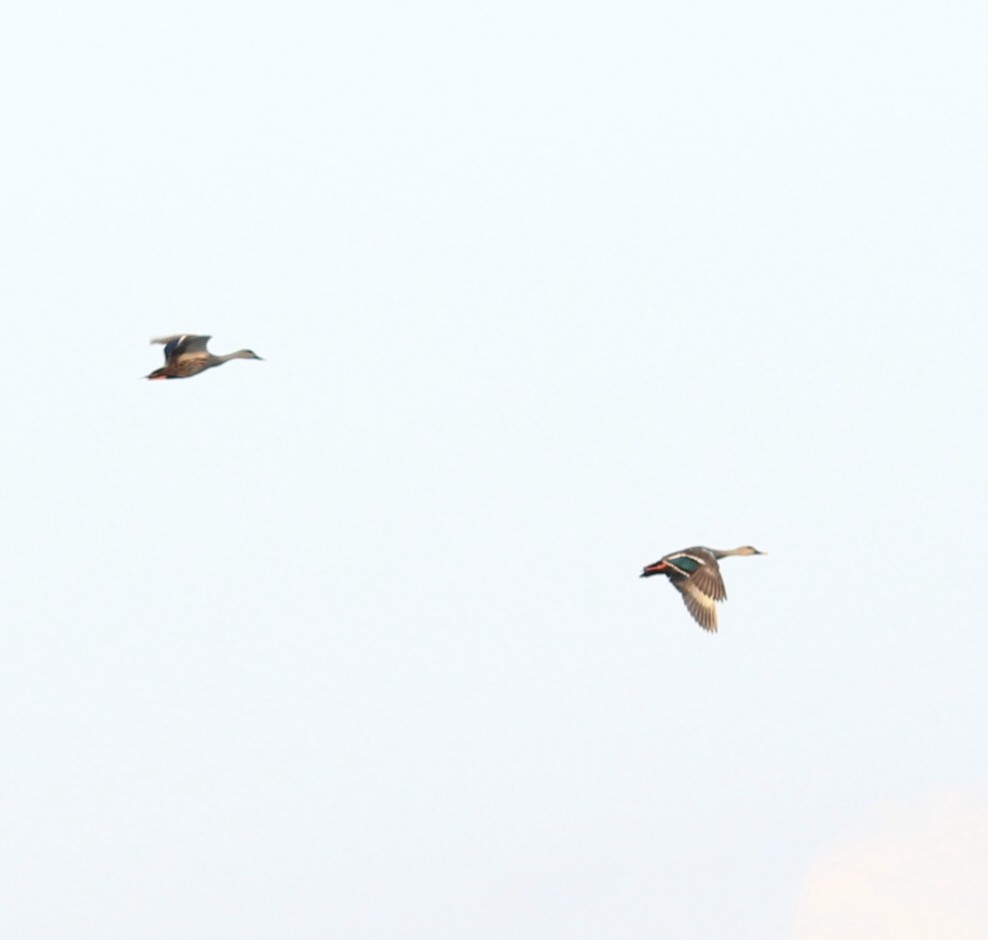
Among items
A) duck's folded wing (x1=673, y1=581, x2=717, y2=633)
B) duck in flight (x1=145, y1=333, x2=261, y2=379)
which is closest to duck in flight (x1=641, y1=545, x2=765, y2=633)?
duck's folded wing (x1=673, y1=581, x2=717, y2=633)

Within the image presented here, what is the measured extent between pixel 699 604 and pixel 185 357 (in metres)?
18.5

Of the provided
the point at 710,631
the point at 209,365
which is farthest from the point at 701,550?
the point at 209,365

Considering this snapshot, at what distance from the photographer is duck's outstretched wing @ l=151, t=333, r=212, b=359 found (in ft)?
290

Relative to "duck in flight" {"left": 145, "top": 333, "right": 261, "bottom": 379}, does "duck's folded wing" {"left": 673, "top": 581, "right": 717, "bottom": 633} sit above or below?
below

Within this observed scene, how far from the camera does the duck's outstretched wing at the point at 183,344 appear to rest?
88.4 metres

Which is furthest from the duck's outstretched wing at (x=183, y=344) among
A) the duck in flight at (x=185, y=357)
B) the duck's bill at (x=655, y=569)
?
the duck's bill at (x=655, y=569)

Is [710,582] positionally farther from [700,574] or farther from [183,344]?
[183,344]

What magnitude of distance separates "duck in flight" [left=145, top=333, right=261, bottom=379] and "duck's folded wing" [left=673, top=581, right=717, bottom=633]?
16975mm

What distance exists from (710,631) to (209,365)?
18.8 metres

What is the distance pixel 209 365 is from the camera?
90500 mm

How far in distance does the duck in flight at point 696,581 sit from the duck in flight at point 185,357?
16.1m

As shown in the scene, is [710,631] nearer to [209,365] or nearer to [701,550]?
[701,550]

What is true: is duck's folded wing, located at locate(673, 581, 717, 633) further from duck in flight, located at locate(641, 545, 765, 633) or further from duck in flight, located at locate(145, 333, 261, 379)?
duck in flight, located at locate(145, 333, 261, 379)

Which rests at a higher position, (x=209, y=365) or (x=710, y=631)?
(x=209, y=365)
